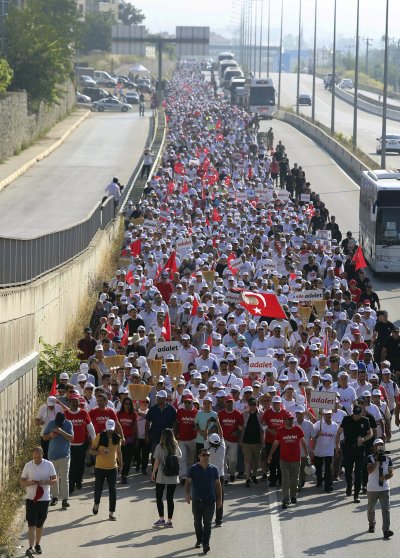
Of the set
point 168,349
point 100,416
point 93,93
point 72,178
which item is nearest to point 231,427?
point 100,416

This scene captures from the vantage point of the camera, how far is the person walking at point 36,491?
16.0 meters

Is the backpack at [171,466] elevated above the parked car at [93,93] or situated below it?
below

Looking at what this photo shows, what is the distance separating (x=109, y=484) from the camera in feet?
58.1

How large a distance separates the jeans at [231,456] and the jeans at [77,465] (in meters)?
1.86

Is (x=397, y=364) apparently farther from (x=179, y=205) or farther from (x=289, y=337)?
(x=179, y=205)

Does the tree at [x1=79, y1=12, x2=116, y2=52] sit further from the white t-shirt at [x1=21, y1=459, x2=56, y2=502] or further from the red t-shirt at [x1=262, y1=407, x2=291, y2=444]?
the white t-shirt at [x1=21, y1=459, x2=56, y2=502]

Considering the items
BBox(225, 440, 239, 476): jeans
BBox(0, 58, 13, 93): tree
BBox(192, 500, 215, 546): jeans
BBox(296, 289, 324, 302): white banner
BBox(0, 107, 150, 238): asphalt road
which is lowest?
BBox(0, 107, 150, 238): asphalt road

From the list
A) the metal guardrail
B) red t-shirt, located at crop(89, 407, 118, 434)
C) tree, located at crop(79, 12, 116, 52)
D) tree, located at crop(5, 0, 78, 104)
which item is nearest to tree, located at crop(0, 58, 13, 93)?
tree, located at crop(5, 0, 78, 104)

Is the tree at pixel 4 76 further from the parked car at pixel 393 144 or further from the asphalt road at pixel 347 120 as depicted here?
the parked car at pixel 393 144

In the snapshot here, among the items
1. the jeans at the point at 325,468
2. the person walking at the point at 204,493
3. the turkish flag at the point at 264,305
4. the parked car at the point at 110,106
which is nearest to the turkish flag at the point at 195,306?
the turkish flag at the point at 264,305

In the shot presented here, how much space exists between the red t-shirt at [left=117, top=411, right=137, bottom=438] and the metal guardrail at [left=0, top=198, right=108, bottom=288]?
10.8 ft

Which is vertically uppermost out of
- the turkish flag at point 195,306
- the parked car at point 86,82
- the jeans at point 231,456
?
the parked car at point 86,82

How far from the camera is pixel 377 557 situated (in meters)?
15.9

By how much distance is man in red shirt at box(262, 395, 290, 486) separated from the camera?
1902 centimetres
